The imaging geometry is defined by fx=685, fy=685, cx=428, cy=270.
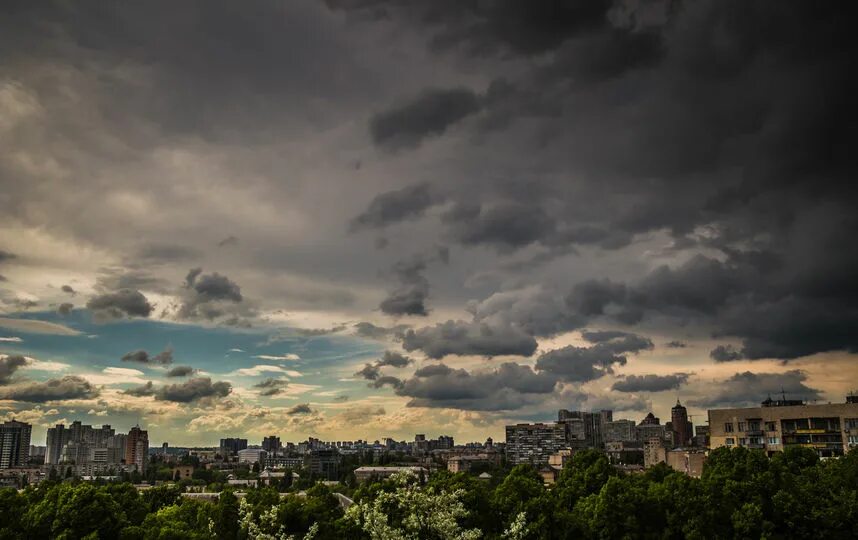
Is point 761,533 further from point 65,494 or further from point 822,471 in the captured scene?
point 65,494

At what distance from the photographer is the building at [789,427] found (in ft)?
270

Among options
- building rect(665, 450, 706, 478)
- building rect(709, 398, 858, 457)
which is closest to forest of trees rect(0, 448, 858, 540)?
building rect(709, 398, 858, 457)

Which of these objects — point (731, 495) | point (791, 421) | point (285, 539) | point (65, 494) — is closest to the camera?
point (285, 539)

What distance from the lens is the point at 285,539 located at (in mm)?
24938

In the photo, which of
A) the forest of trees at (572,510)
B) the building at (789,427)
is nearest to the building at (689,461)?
the building at (789,427)

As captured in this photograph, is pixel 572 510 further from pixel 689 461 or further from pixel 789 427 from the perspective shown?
pixel 689 461

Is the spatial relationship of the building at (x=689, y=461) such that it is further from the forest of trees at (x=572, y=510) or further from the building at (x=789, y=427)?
the forest of trees at (x=572, y=510)

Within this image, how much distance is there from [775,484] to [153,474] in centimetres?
17217

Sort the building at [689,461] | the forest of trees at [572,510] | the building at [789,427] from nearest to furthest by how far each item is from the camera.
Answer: the forest of trees at [572,510]
the building at [789,427]
the building at [689,461]

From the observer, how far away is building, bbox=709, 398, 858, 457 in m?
82.4

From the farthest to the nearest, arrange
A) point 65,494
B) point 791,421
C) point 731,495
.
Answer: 1. point 791,421
2. point 731,495
3. point 65,494

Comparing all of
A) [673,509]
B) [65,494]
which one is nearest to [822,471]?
[673,509]

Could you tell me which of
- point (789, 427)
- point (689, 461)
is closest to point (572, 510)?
point (789, 427)

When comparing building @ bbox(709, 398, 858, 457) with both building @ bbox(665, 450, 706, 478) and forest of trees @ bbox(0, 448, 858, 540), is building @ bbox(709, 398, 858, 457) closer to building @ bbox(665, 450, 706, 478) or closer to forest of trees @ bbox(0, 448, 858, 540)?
building @ bbox(665, 450, 706, 478)
